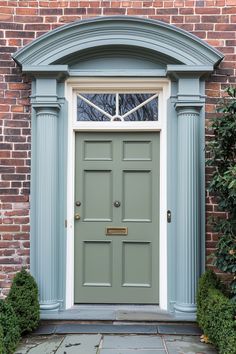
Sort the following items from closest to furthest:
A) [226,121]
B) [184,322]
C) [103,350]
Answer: [103,350] < [226,121] < [184,322]

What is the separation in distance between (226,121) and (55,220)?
7.20 feet

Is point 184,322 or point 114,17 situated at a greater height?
point 114,17

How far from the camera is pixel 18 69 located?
4871mm

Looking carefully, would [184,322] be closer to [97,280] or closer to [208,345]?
[208,345]

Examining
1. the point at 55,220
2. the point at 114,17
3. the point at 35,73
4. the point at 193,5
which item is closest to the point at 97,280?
the point at 55,220

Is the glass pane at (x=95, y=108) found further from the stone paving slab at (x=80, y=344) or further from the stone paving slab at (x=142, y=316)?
the stone paving slab at (x=80, y=344)

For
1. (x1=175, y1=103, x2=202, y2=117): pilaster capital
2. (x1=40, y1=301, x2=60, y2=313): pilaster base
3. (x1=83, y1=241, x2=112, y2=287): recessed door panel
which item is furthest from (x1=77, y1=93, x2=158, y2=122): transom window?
(x1=40, y1=301, x2=60, y2=313): pilaster base

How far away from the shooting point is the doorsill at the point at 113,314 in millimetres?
4633

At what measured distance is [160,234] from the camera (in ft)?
16.2

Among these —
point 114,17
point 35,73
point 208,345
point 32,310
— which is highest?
point 114,17

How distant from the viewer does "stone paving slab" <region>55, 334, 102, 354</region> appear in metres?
3.94

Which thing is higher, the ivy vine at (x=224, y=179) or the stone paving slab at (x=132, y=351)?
the ivy vine at (x=224, y=179)

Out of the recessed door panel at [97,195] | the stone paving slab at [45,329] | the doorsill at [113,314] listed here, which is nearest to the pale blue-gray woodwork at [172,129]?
the doorsill at [113,314]

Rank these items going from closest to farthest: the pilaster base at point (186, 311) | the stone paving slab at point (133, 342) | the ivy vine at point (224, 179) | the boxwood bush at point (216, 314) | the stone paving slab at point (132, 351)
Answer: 1. the boxwood bush at point (216, 314)
2. the stone paving slab at point (132, 351)
3. the stone paving slab at point (133, 342)
4. the ivy vine at point (224, 179)
5. the pilaster base at point (186, 311)
